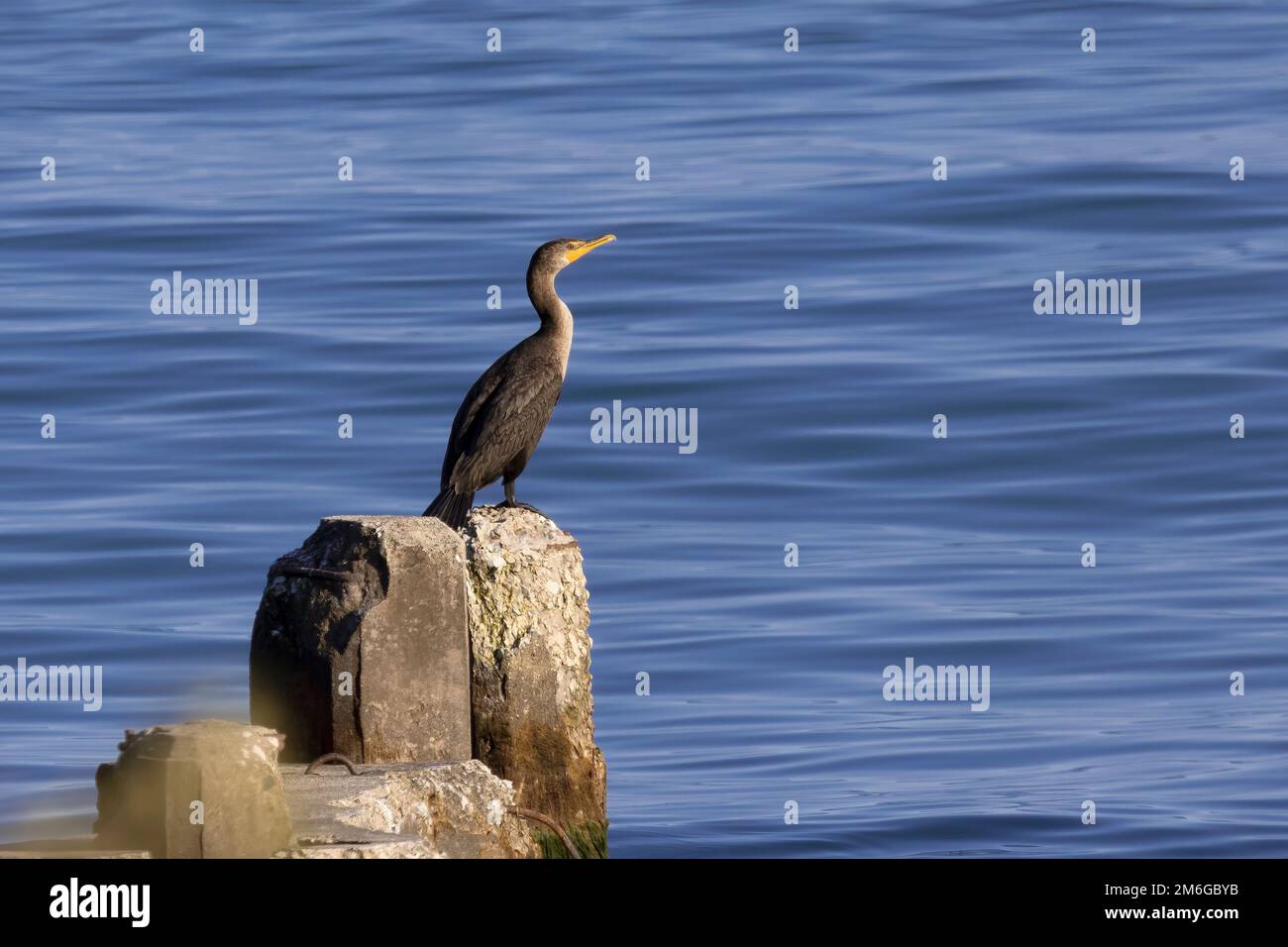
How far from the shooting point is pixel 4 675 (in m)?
15.2

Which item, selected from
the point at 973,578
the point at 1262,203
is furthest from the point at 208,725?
the point at 1262,203

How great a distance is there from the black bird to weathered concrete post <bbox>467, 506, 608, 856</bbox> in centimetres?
121

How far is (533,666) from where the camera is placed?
8023 mm

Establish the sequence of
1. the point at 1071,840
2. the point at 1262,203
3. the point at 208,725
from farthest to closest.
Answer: the point at 1262,203 → the point at 1071,840 → the point at 208,725

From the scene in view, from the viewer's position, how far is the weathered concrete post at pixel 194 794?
18.4 feet

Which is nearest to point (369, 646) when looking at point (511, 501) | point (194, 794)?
point (194, 794)

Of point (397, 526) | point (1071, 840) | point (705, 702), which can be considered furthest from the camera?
point (705, 702)

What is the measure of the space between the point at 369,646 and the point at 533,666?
1.14m

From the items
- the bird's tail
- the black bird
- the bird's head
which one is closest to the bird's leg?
the black bird

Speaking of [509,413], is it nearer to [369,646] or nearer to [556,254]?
[556,254]
